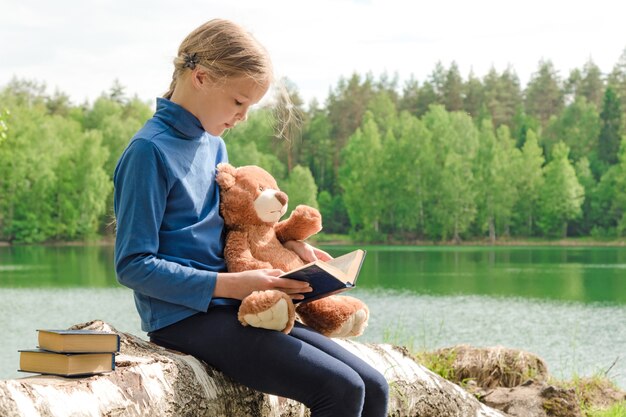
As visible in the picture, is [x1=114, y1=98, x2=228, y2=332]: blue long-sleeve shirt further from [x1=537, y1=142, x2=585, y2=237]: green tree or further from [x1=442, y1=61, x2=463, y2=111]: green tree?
[x1=442, y1=61, x2=463, y2=111]: green tree

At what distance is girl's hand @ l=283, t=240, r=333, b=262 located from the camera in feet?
9.77

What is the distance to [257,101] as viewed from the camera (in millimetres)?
2693

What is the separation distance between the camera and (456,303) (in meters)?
19.9

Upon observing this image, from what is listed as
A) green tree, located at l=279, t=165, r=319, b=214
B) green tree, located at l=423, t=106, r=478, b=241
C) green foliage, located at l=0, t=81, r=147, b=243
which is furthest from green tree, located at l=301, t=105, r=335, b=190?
green foliage, located at l=0, t=81, r=147, b=243

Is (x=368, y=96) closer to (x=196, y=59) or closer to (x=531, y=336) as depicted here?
(x=531, y=336)

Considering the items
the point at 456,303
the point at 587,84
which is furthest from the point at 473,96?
the point at 456,303

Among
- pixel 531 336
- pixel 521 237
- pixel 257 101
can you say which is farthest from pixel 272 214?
pixel 521 237

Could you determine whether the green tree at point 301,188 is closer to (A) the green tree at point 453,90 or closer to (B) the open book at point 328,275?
(A) the green tree at point 453,90

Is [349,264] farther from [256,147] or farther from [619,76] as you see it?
[619,76]

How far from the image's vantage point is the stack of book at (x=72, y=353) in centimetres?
230

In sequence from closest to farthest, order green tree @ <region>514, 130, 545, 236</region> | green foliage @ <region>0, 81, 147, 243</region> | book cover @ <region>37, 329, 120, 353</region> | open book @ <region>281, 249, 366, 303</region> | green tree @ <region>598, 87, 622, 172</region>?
book cover @ <region>37, 329, 120, 353</region>
open book @ <region>281, 249, 366, 303</region>
green foliage @ <region>0, 81, 147, 243</region>
green tree @ <region>514, 130, 545, 236</region>
green tree @ <region>598, 87, 622, 172</region>

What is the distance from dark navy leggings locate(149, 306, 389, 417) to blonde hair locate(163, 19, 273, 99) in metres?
0.70

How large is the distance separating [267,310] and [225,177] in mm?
570

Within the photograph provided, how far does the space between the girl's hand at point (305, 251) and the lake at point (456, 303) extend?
3.88 meters
